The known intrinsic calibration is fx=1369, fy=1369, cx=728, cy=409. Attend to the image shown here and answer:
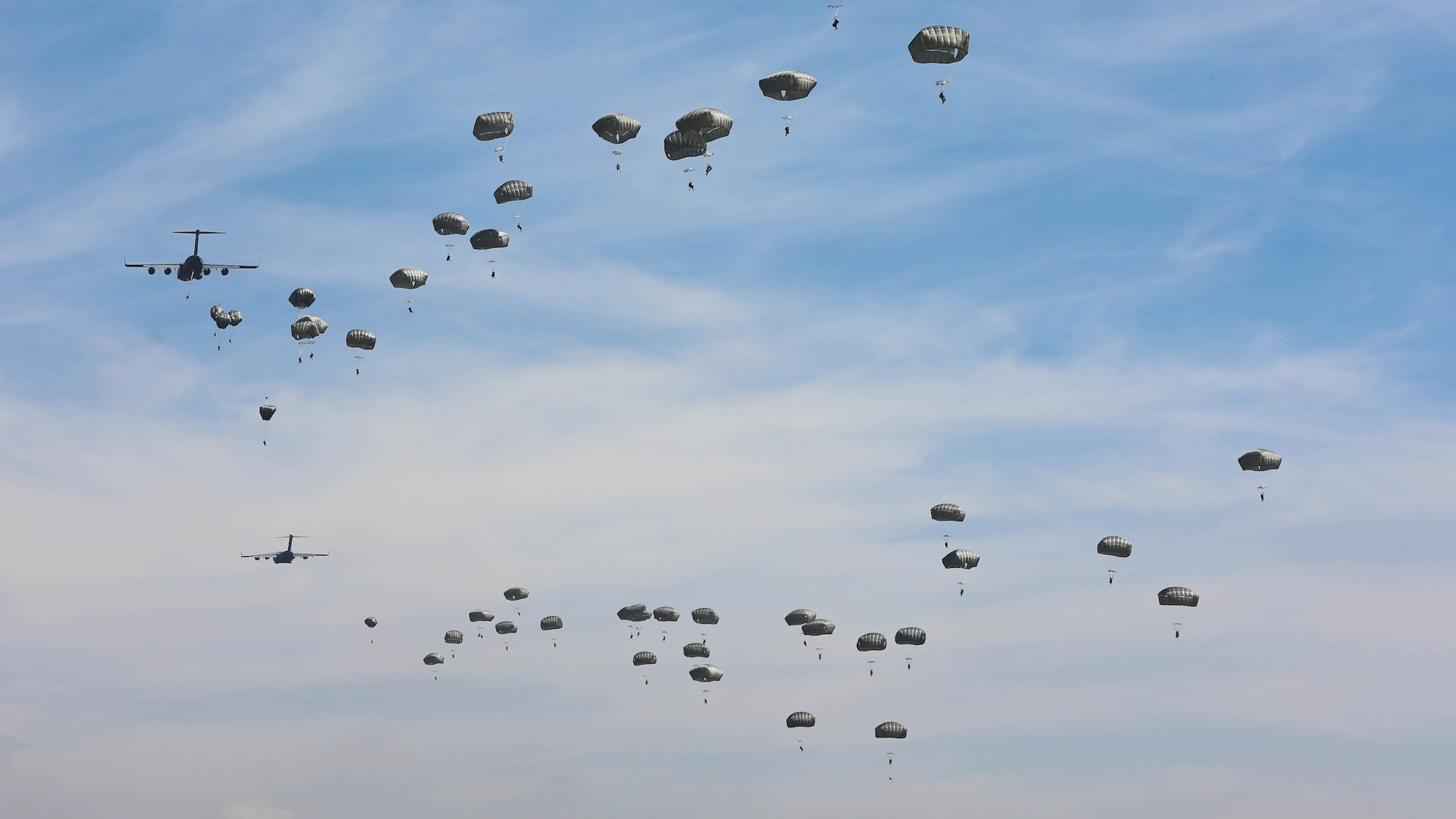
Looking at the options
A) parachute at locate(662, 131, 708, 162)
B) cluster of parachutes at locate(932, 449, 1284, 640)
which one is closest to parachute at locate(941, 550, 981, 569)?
cluster of parachutes at locate(932, 449, 1284, 640)

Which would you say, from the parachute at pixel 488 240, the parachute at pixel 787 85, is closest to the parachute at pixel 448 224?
the parachute at pixel 488 240

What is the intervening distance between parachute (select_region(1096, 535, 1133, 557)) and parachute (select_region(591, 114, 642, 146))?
5675 centimetres

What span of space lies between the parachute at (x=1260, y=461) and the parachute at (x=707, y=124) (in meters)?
56.2

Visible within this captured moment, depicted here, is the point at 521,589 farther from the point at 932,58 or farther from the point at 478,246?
the point at 932,58

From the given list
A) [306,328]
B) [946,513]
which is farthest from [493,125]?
[946,513]

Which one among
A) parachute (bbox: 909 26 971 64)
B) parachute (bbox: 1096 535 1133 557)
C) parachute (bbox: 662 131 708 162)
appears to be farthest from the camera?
parachute (bbox: 1096 535 1133 557)

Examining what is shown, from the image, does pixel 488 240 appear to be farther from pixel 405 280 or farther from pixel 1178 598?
pixel 1178 598

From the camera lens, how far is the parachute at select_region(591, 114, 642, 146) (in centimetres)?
10650

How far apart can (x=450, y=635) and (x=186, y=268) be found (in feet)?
170

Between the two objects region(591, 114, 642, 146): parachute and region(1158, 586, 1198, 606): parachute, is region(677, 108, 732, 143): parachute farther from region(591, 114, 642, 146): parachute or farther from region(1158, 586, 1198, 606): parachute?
region(1158, 586, 1198, 606): parachute

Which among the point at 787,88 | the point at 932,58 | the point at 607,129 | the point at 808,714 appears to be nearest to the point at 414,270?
the point at 607,129

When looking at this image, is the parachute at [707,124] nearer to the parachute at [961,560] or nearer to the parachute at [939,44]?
the parachute at [939,44]

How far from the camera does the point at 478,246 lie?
116 metres

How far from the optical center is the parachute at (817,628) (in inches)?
5566
